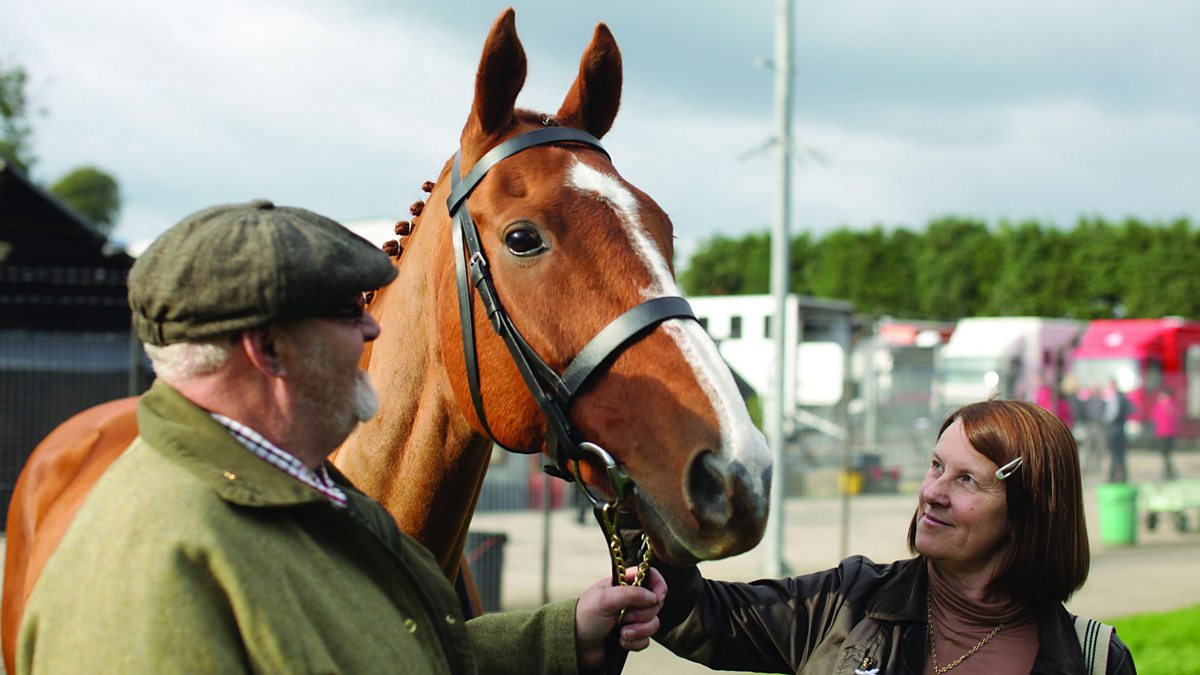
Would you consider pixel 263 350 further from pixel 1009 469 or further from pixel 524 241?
pixel 1009 469

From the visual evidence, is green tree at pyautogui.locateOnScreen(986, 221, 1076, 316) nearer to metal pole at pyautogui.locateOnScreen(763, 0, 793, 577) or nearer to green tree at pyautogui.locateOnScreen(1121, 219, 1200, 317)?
green tree at pyautogui.locateOnScreen(1121, 219, 1200, 317)

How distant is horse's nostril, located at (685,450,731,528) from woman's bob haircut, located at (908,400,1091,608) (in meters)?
0.92

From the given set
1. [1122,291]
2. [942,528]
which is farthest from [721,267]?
[942,528]

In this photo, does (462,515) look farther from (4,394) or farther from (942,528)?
(4,394)

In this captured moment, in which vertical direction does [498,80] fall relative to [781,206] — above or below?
below

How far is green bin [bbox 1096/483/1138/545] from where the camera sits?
40.3 feet

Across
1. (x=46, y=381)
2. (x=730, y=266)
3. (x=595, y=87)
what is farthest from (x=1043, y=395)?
(x=730, y=266)

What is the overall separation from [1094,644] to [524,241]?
159 centimetres

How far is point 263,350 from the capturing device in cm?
142

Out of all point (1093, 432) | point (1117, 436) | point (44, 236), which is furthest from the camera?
point (1093, 432)

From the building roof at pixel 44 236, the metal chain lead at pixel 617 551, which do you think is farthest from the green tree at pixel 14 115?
the metal chain lead at pixel 617 551

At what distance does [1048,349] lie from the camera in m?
25.8

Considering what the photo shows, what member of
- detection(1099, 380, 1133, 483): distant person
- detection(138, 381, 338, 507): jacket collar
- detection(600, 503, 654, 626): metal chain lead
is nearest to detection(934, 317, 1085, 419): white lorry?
detection(1099, 380, 1133, 483): distant person

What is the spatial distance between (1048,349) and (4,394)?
2391 centimetres
